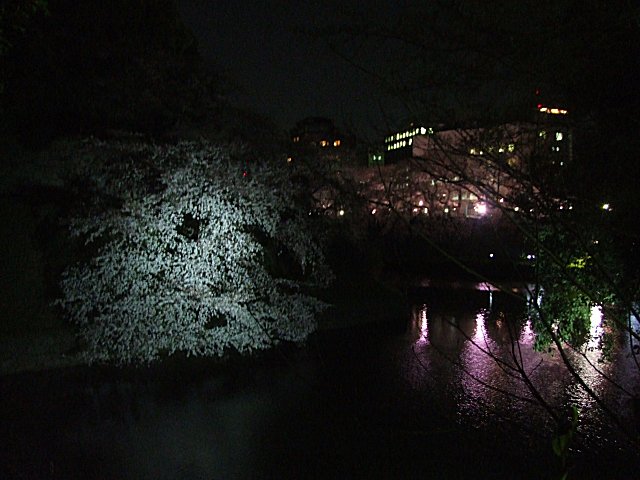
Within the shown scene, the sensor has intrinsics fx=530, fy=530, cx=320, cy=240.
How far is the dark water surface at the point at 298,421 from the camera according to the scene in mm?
5922

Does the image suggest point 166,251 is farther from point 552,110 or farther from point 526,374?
point 552,110

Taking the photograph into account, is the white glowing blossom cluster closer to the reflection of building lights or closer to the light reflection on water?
the light reflection on water

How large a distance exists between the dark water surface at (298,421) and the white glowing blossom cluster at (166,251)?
2.40ft

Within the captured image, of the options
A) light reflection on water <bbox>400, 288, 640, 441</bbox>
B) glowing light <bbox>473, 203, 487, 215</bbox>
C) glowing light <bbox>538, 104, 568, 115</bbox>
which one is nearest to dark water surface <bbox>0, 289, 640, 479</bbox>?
light reflection on water <bbox>400, 288, 640, 441</bbox>

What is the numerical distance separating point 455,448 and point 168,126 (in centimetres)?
792

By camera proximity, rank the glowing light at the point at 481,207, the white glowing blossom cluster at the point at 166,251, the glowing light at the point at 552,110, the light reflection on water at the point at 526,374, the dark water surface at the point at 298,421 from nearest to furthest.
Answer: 1. the glowing light at the point at 481,207
2. the glowing light at the point at 552,110
3. the dark water surface at the point at 298,421
4. the light reflection on water at the point at 526,374
5. the white glowing blossom cluster at the point at 166,251

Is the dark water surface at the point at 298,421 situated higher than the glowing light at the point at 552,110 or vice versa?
the glowing light at the point at 552,110

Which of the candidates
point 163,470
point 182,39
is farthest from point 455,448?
point 182,39

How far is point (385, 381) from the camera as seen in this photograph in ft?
29.6

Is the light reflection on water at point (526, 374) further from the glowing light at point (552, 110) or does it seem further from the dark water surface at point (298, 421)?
the glowing light at point (552, 110)

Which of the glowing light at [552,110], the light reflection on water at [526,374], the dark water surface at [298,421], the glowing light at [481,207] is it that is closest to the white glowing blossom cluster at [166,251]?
the dark water surface at [298,421]

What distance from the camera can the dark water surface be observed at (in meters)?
5.92

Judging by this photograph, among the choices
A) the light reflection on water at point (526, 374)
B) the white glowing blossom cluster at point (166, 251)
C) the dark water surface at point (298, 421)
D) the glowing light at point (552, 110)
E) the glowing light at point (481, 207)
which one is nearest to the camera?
the glowing light at point (481, 207)

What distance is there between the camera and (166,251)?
887 cm
